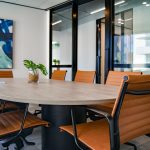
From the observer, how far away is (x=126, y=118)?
3.85 ft

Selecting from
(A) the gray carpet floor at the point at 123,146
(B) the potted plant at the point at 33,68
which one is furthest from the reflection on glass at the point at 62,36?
(A) the gray carpet floor at the point at 123,146

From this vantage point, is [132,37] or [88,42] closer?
[132,37]

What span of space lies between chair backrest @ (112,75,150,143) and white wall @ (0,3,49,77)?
4.68 m

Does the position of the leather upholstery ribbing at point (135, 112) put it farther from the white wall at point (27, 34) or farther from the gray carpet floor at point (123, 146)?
the white wall at point (27, 34)

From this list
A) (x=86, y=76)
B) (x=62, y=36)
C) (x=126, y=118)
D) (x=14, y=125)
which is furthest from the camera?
(x=62, y=36)

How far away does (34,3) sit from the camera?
17.8ft

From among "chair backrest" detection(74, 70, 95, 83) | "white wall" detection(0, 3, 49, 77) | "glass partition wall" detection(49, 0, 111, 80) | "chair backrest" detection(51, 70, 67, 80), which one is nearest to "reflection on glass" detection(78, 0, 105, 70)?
"glass partition wall" detection(49, 0, 111, 80)

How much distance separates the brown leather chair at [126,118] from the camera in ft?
3.53

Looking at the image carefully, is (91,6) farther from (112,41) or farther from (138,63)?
(138,63)

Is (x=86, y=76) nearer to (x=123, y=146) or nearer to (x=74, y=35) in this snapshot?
(x=123, y=146)

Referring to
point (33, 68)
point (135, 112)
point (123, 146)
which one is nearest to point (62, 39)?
point (33, 68)

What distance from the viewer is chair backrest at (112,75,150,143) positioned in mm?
1068

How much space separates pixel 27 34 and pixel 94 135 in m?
4.85

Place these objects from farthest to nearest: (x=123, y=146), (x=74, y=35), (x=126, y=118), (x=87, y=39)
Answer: (x=87, y=39), (x=74, y=35), (x=123, y=146), (x=126, y=118)
